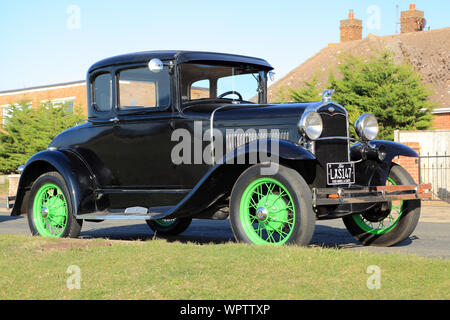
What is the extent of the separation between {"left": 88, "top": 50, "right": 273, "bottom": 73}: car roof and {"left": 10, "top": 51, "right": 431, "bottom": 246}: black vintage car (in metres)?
0.02

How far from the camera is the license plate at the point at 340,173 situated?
6367mm

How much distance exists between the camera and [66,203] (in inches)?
308

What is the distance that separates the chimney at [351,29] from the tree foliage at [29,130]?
2394cm

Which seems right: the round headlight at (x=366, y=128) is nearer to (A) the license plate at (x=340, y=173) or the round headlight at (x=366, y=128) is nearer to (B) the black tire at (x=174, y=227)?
(A) the license plate at (x=340, y=173)

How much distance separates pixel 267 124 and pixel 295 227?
4.17 feet

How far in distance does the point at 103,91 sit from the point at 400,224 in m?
4.17

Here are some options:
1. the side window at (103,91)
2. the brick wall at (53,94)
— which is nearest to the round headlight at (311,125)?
the side window at (103,91)

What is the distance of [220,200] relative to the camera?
7.01m

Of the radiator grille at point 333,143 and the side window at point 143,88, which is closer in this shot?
the radiator grille at point 333,143

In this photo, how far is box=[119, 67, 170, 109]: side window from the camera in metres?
7.41

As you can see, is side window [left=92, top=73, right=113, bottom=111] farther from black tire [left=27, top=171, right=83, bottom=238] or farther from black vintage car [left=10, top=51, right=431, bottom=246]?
black tire [left=27, top=171, right=83, bottom=238]

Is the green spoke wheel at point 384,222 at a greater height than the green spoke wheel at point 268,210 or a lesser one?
lesser

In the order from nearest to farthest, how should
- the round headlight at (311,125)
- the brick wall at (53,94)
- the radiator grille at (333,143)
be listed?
the round headlight at (311,125)
the radiator grille at (333,143)
the brick wall at (53,94)

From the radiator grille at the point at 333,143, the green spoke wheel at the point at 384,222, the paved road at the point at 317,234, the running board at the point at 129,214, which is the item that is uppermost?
the radiator grille at the point at 333,143
